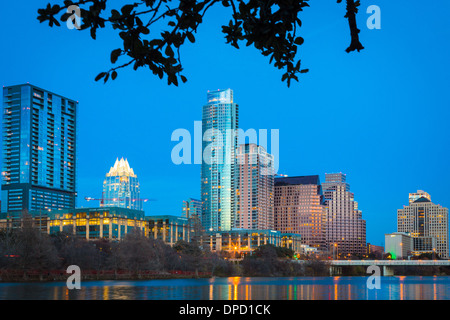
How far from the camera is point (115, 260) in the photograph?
87.7 meters

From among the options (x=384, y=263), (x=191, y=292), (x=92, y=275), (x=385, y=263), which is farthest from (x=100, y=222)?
(x=191, y=292)

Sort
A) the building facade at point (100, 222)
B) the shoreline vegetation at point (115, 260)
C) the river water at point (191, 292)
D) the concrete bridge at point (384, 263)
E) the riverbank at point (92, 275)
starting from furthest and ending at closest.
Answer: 1. the concrete bridge at point (384, 263)
2. the building facade at point (100, 222)
3. the shoreline vegetation at point (115, 260)
4. the riverbank at point (92, 275)
5. the river water at point (191, 292)

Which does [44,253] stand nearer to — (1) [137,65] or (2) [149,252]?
(2) [149,252]

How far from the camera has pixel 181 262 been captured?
10406cm

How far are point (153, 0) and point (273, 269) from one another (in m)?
124

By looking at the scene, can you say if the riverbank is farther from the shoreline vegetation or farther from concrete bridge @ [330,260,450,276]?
concrete bridge @ [330,260,450,276]

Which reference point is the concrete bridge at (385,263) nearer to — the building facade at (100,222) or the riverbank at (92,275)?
the building facade at (100,222)

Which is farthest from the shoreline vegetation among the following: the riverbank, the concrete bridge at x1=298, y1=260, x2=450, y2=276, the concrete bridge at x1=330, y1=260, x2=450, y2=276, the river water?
the concrete bridge at x1=330, y1=260, x2=450, y2=276

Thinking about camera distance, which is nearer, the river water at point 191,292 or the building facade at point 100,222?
the river water at point 191,292

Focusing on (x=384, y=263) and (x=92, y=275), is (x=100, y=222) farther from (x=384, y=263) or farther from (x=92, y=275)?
(x=384, y=263)

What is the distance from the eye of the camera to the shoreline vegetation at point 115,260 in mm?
73562

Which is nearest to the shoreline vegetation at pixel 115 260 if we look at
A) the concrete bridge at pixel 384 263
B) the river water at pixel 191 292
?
the river water at pixel 191 292

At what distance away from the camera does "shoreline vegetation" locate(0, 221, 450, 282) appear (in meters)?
73.6
